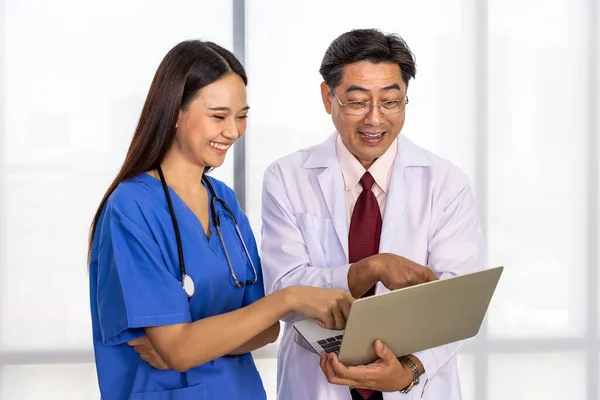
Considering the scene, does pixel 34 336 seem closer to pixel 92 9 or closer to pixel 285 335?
pixel 92 9

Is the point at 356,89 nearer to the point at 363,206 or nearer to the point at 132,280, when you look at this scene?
the point at 363,206

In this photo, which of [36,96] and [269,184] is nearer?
[269,184]

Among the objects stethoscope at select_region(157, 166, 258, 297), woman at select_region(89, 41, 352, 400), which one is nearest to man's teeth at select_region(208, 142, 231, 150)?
woman at select_region(89, 41, 352, 400)

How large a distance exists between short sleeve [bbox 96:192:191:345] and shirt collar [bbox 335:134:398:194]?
2.33 ft

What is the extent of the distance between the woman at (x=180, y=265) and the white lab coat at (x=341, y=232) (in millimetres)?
302

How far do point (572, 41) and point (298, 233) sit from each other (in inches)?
101

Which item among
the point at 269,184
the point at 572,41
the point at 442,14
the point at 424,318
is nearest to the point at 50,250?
the point at 269,184

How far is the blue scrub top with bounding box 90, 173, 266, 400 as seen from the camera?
1363 millimetres

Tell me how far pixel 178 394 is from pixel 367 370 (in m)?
0.39

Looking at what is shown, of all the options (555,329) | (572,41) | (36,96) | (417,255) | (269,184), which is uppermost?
(572,41)

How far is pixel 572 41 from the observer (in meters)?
3.81

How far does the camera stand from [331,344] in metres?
1.56

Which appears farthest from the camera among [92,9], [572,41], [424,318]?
[572,41]

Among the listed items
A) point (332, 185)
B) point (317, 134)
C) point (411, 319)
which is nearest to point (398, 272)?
point (411, 319)
